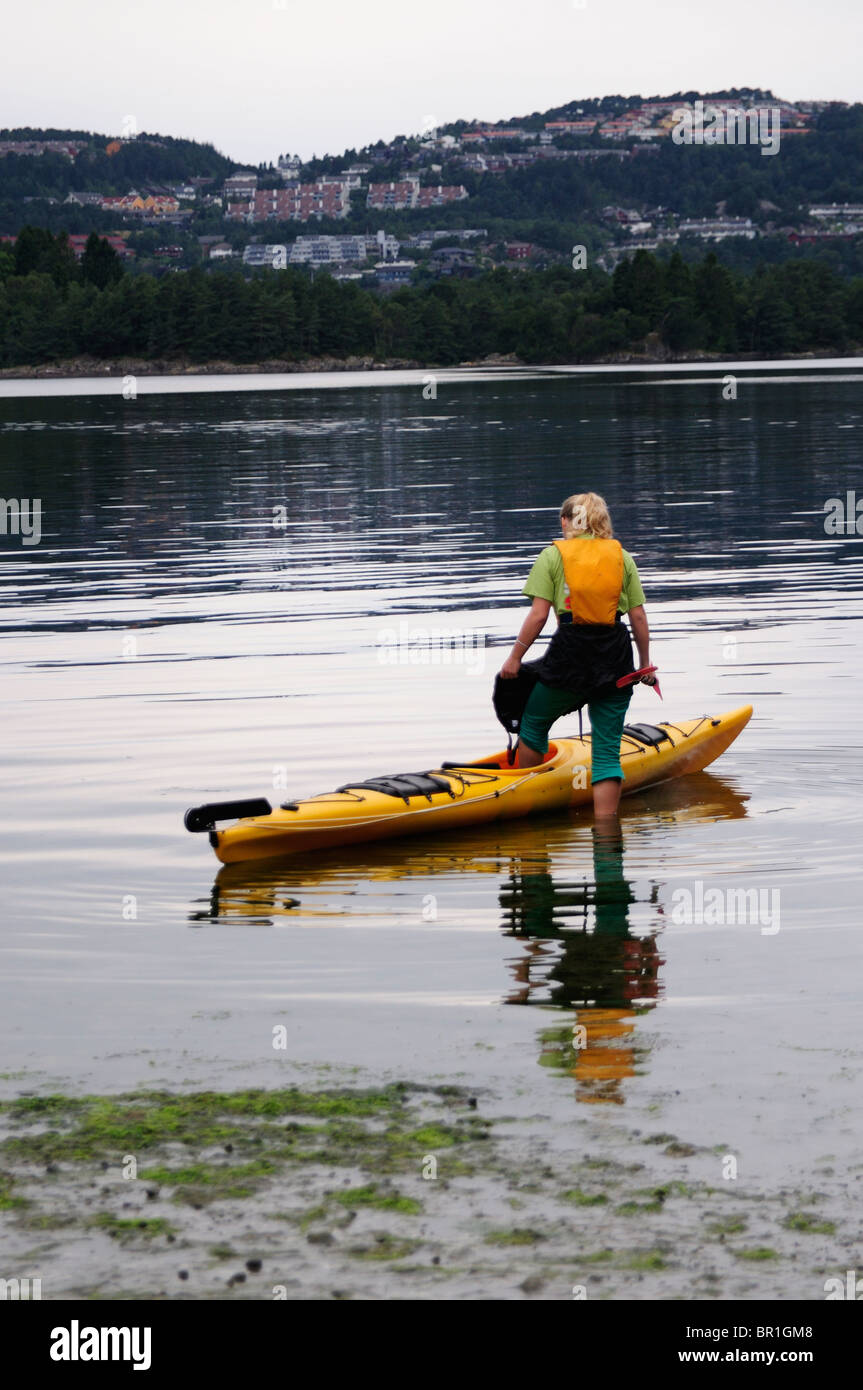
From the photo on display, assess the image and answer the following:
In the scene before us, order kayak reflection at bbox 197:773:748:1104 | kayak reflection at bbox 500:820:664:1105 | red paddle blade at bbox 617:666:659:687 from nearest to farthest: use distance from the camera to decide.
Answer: kayak reflection at bbox 500:820:664:1105 → kayak reflection at bbox 197:773:748:1104 → red paddle blade at bbox 617:666:659:687

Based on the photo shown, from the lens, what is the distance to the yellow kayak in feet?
35.1

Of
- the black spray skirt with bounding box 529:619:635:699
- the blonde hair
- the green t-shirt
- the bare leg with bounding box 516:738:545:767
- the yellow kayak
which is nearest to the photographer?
the yellow kayak

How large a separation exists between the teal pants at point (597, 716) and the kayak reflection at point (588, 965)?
1.88 ft

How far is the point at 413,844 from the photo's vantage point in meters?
11.4

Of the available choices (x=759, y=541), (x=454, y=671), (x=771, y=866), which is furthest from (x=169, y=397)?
(x=771, y=866)

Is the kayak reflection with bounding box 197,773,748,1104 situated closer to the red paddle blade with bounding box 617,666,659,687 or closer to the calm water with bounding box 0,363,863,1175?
the calm water with bounding box 0,363,863,1175

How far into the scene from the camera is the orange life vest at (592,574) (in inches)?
429

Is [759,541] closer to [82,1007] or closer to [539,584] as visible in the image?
[539,584]

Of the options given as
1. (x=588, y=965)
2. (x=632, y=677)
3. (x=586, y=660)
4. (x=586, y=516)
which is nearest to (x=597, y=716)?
(x=632, y=677)

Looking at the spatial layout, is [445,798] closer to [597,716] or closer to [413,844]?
[413,844]

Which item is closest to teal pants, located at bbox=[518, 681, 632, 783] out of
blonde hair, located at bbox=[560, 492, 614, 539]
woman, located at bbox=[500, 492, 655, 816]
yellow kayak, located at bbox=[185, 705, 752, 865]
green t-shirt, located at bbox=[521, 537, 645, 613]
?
woman, located at bbox=[500, 492, 655, 816]

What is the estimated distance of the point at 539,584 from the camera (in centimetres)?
1100

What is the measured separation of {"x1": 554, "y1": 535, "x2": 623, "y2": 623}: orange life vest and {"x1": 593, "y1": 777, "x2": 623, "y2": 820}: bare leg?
3.89ft

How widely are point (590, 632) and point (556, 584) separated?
37cm
